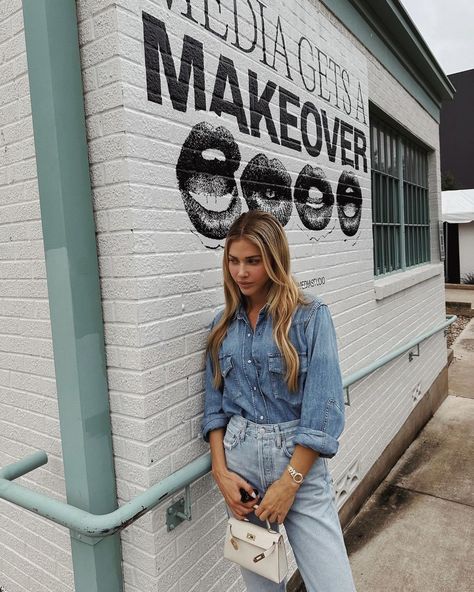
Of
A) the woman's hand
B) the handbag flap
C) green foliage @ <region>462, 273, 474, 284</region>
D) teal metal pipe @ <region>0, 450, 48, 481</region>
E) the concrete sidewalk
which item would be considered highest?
teal metal pipe @ <region>0, 450, 48, 481</region>

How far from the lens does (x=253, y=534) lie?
177cm

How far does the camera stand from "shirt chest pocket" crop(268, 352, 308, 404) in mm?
1762

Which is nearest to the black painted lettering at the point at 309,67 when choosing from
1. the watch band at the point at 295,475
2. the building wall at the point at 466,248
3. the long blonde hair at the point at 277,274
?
the long blonde hair at the point at 277,274

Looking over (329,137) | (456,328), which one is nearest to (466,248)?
(456,328)

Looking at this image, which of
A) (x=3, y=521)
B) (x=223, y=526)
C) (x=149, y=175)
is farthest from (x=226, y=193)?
(x=3, y=521)

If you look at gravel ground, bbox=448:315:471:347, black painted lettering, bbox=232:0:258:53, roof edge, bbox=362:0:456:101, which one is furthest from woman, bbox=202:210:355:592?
gravel ground, bbox=448:315:471:347

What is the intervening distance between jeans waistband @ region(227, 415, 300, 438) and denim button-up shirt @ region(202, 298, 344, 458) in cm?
2

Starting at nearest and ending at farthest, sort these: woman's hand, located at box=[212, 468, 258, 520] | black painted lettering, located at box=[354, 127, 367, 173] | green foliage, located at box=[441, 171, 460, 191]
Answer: woman's hand, located at box=[212, 468, 258, 520] → black painted lettering, located at box=[354, 127, 367, 173] → green foliage, located at box=[441, 171, 460, 191]

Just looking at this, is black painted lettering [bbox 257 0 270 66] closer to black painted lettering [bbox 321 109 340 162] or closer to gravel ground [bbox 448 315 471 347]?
black painted lettering [bbox 321 109 340 162]

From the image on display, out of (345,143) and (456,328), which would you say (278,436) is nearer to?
(345,143)

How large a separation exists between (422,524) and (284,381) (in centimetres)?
240

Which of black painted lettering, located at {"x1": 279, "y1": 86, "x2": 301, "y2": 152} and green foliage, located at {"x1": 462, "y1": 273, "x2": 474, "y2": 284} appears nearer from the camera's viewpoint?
black painted lettering, located at {"x1": 279, "y1": 86, "x2": 301, "y2": 152}

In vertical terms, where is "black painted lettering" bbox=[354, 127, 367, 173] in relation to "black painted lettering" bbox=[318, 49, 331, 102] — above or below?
below

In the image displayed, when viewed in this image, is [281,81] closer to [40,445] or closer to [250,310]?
[250,310]
